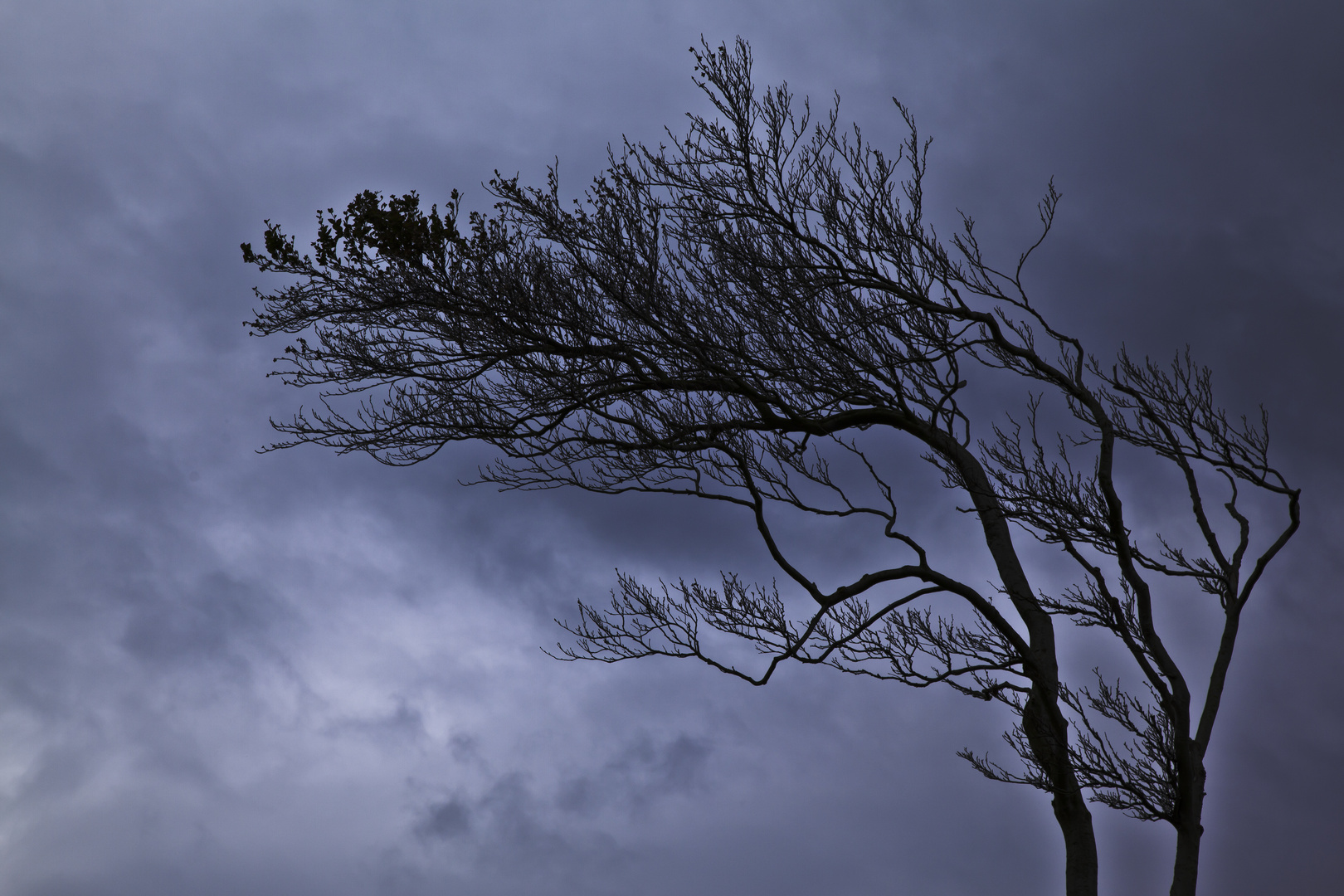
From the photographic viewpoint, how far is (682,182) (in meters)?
7.61

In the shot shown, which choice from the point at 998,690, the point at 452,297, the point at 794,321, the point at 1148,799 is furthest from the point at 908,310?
the point at 1148,799

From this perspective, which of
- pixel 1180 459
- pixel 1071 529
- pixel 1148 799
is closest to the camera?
pixel 1148 799

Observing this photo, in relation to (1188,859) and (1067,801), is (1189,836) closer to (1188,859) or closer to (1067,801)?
(1188,859)

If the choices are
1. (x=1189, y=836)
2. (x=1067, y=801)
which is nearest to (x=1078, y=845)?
(x=1067, y=801)

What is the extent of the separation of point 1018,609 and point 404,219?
5534 millimetres

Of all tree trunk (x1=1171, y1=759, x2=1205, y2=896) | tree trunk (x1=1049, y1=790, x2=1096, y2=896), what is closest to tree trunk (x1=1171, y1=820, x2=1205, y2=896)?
tree trunk (x1=1171, y1=759, x2=1205, y2=896)

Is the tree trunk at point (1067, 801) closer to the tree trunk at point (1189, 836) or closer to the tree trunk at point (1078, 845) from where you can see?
the tree trunk at point (1078, 845)

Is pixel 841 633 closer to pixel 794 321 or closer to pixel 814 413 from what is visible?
pixel 814 413

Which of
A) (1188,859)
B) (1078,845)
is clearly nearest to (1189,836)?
(1188,859)

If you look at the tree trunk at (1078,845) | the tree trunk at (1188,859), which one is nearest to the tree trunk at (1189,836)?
the tree trunk at (1188,859)

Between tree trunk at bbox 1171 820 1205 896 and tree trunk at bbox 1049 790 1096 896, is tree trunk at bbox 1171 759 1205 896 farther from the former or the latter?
tree trunk at bbox 1049 790 1096 896

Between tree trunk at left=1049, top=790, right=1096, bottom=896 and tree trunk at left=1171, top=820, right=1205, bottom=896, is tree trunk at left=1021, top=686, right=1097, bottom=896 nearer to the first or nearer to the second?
tree trunk at left=1049, top=790, right=1096, bottom=896

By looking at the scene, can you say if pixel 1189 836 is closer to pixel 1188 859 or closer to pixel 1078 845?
pixel 1188 859

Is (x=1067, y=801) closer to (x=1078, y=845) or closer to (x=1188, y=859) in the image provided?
(x=1078, y=845)
